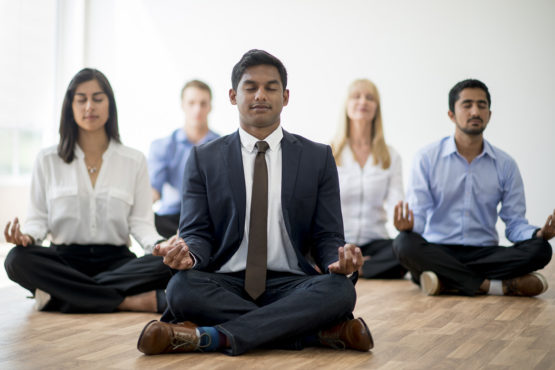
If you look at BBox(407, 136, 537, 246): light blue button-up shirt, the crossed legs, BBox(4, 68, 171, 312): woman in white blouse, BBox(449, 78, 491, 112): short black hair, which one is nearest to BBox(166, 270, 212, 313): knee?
the crossed legs

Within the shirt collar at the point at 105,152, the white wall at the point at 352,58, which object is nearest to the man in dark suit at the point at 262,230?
the shirt collar at the point at 105,152

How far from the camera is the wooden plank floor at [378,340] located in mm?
2127

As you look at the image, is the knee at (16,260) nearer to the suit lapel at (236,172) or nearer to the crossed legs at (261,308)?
the crossed legs at (261,308)

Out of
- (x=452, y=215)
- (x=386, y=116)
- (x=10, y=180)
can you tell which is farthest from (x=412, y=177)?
(x=10, y=180)

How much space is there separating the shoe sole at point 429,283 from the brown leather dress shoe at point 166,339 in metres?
1.83

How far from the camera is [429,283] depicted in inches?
148

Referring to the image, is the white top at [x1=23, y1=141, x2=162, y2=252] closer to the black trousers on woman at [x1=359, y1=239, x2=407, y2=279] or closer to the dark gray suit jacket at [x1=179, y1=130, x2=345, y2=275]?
the dark gray suit jacket at [x1=179, y1=130, x2=345, y2=275]

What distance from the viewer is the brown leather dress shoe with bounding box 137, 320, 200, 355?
2.16 m

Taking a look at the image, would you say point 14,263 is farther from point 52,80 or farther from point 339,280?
point 52,80

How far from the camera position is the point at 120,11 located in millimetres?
7531

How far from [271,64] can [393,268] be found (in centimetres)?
234

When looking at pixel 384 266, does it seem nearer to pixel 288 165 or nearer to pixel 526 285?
pixel 526 285

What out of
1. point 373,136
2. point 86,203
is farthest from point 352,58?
point 86,203

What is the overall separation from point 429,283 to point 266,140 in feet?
5.23
